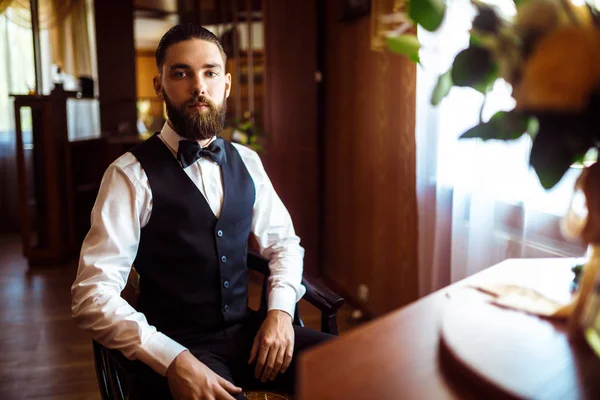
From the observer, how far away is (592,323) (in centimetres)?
74

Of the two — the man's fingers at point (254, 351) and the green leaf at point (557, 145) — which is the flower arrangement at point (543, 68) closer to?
the green leaf at point (557, 145)

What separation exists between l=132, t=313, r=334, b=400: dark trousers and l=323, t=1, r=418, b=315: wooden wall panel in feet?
3.87

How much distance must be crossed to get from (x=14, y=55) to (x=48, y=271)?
9.79ft

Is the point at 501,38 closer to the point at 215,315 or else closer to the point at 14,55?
the point at 215,315

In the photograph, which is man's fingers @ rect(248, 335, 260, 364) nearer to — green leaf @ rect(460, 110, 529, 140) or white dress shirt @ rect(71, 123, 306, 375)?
white dress shirt @ rect(71, 123, 306, 375)

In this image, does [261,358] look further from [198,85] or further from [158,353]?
[198,85]

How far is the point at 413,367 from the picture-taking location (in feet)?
2.34

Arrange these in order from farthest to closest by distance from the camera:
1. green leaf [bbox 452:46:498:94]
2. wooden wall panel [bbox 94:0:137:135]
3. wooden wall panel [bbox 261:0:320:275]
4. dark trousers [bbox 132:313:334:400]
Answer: wooden wall panel [bbox 94:0:137:135] < wooden wall panel [bbox 261:0:320:275] < dark trousers [bbox 132:313:334:400] < green leaf [bbox 452:46:498:94]

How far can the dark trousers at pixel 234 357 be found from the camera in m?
1.31

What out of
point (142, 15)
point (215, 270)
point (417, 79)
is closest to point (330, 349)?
point (215, 270)

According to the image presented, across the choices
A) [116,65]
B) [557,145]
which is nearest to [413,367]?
[557,145]

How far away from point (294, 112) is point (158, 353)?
2.65 metres

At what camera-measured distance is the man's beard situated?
58.4 inches

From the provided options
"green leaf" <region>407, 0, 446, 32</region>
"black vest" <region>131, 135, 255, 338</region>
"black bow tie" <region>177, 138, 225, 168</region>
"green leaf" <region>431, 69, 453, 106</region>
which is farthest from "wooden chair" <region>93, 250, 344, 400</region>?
"green leaf" <region>407, 0, 446, 32</region>
